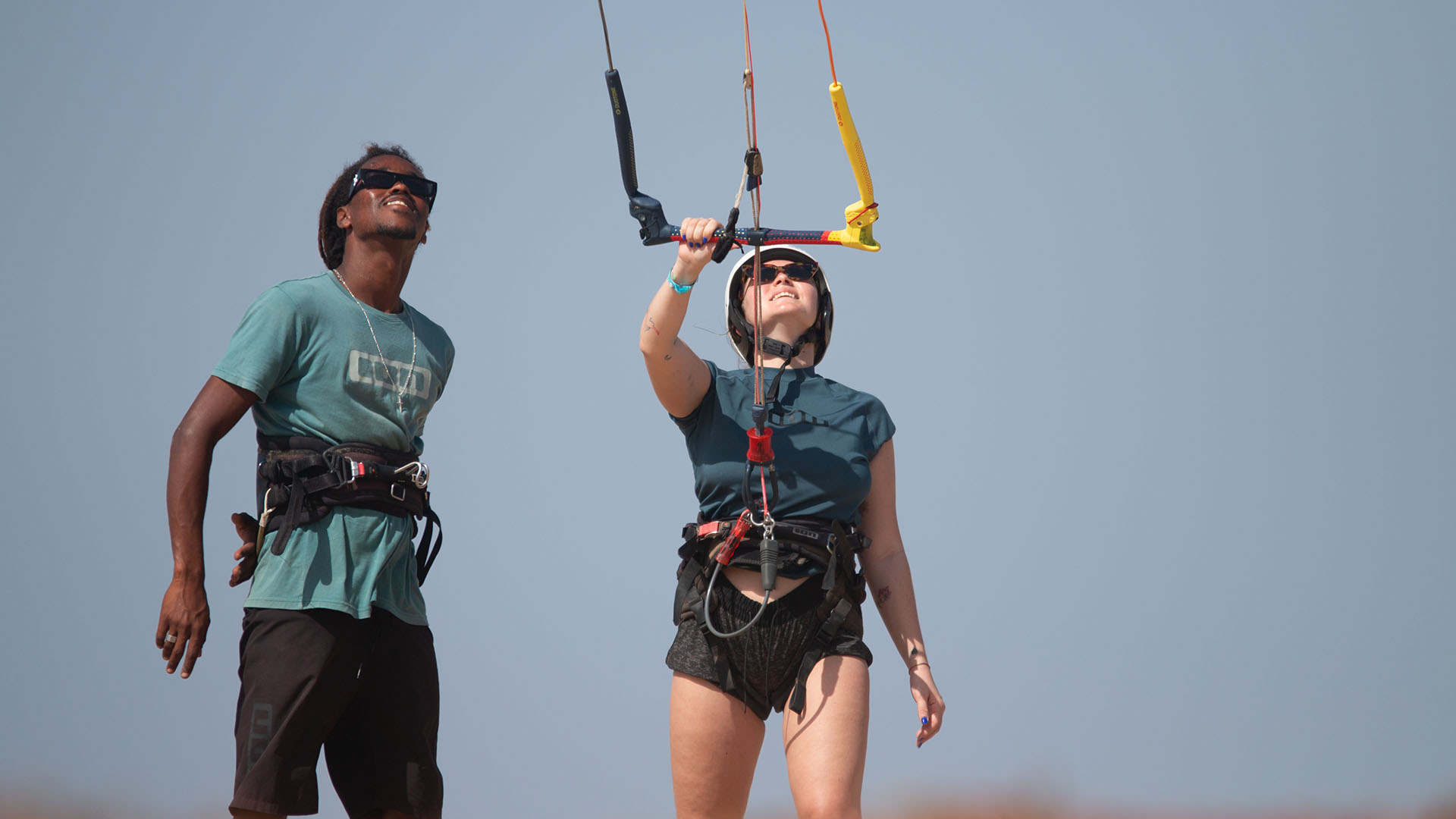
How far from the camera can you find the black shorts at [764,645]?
13.9ft

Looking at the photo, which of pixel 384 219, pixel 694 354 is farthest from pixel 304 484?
pixel 694 354

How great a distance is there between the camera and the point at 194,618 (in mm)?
3883

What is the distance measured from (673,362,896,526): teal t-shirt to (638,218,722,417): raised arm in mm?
96

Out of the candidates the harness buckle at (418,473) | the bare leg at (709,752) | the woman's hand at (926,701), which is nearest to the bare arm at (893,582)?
the woman's hand at (926,701)

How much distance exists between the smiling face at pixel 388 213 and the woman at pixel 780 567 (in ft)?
3.04

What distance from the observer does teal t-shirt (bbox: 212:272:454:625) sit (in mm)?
4078

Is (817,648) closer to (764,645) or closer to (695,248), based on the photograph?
(764,645)

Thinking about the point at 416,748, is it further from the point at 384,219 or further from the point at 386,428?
the point at 384,219

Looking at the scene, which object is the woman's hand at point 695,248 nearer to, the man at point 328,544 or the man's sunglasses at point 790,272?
the man's sunglasses at point 790,272

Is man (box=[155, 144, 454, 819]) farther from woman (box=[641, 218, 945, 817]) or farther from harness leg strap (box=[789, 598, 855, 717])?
harness leg strap (box=[789, 598, 855, 717])

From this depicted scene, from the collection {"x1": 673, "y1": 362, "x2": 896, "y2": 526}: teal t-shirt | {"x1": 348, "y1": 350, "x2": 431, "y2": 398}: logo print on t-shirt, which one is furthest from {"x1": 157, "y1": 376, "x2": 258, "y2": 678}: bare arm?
{"x1": 673, "y1": 362, "x2": 896, "y2": 526}: teal t-shirt

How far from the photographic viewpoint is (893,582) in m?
4.57

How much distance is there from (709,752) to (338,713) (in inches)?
42.6

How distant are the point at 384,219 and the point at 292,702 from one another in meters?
1.55
